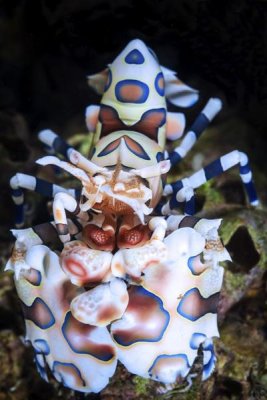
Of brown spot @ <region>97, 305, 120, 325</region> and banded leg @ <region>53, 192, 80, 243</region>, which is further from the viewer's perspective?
banded leg @ <region>53, 192, 80, 243</region>

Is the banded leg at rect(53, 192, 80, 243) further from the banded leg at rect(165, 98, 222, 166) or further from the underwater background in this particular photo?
the banded leg at rect(165, 98, 222, 166)

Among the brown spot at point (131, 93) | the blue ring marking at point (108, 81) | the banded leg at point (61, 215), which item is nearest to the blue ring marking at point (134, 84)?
the brown spot at point (131, 93)

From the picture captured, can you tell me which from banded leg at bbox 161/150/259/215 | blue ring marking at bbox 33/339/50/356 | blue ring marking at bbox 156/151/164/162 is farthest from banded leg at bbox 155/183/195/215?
blue ring marking at bbox 33/339/50/356

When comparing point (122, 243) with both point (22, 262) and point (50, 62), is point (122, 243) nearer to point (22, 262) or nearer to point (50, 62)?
point (22, 262)

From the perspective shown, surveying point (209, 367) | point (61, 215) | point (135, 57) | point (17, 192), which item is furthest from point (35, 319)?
point (135, 57)

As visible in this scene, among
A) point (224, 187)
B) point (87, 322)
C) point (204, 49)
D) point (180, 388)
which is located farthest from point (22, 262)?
point (204, 49)

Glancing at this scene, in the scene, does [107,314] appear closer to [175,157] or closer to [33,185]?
[33,185]
